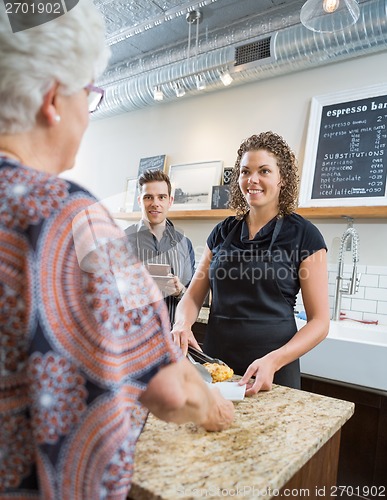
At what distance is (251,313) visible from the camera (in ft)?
4.65

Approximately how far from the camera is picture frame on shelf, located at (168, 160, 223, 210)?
3230 mm

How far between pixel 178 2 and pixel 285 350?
2.45 metres

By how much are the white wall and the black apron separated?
1.40 meters

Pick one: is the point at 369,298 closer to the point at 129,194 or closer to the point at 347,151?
the point at 347,151

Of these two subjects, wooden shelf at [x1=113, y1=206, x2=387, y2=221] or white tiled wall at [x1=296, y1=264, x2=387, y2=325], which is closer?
wooden shelf at [x1=113, y1=206, x2=387, y2=221]

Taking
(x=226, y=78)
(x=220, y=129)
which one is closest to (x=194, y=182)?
(x=220, y=129)

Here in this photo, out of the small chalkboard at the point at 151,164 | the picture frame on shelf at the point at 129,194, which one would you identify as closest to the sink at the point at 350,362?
the small chalkboard at the point at 151,164

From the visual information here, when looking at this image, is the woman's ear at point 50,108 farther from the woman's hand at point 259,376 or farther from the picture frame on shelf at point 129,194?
the picture frame on shelf at point 129,194

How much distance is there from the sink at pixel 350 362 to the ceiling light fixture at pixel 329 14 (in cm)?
163

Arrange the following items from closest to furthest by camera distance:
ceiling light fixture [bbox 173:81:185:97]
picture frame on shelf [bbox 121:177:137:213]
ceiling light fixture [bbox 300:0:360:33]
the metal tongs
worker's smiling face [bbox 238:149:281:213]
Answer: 1. the metal tongs
2. worker's smiling face [bbox 238:149:281:213]
3. ceiling light fixture [bbox 300:0:360:33]
4. ceiling light fixture [bbox 173:81:185:97]
5. picture frame on shelf [bbox 121:177:137:213]

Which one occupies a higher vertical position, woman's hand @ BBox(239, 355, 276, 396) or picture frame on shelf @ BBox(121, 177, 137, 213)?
picture frame on shelf @ BBox(121, 177, 137, 213)

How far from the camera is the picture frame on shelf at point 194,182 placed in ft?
10.6

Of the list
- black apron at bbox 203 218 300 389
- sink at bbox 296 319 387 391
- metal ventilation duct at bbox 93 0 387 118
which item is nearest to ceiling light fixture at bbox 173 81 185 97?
metal ventilation duct at bbox 93 0 387 118

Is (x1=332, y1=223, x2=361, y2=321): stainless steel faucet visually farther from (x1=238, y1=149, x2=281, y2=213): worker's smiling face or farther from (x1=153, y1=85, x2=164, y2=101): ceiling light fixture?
(x1=153, y1=85, x2=164, y2=101): ceiling light fixture
